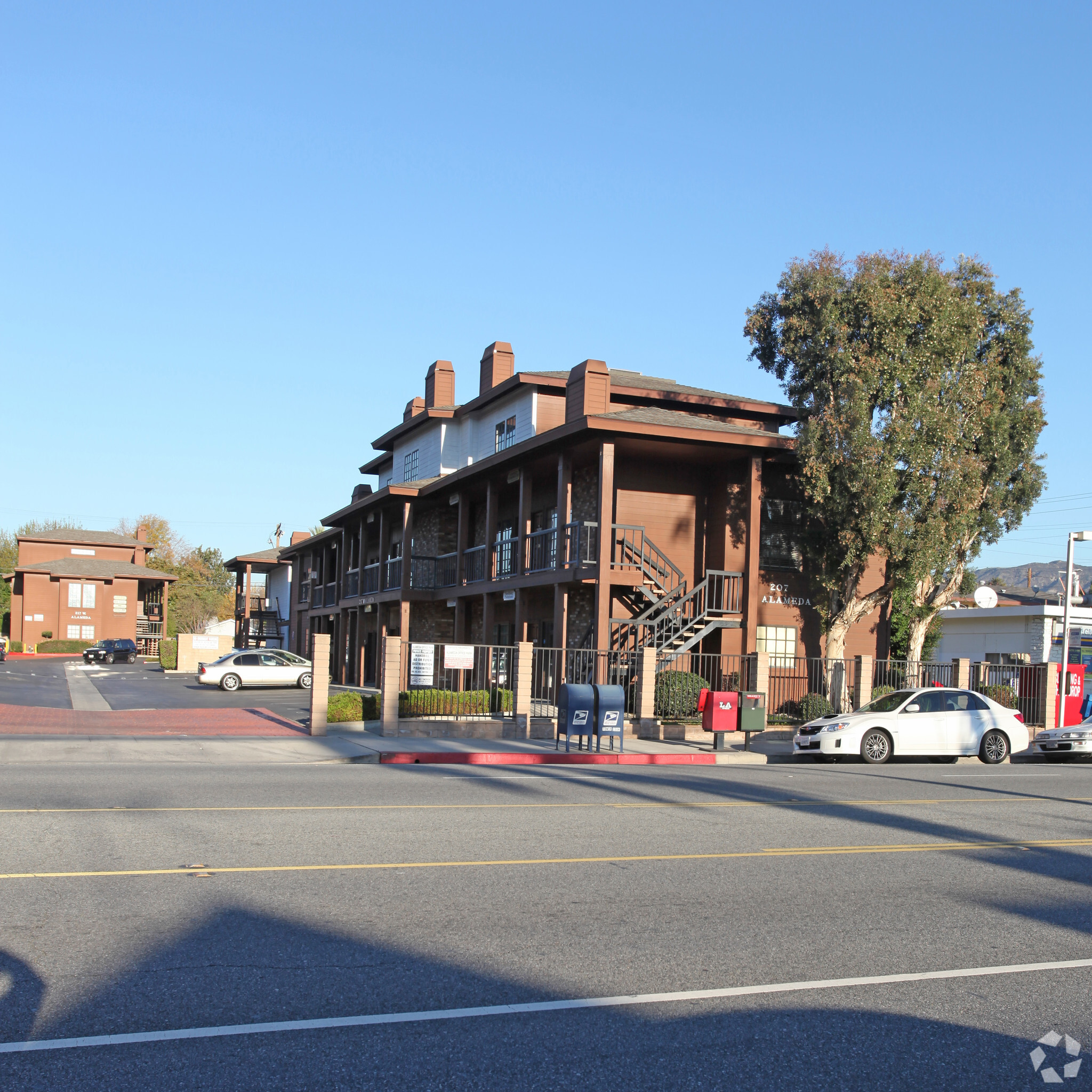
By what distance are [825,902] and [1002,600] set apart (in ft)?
171

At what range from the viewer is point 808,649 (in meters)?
28.8

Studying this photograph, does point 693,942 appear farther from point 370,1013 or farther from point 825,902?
point 370,1013

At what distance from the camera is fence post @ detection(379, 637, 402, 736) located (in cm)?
2147

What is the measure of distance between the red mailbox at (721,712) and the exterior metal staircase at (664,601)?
11.3 ft

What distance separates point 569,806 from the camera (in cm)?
1263

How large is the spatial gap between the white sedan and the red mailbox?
130 cm

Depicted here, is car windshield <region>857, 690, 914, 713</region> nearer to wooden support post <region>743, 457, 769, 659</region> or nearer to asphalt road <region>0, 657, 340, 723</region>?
wooden support post <region>743, 457, 769, 659</region>

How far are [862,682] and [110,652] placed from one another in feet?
159

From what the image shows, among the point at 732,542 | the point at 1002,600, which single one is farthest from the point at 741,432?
the point at 1002,600

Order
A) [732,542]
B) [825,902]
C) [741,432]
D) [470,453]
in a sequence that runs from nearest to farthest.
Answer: [825,902], [741,432], [732,542], [470,453]

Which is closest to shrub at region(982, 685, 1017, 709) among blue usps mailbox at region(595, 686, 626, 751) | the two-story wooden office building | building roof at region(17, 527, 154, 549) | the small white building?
the two-story wooden office building

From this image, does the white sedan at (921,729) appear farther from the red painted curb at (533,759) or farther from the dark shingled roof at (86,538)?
the dark shingled roof at (86,538)

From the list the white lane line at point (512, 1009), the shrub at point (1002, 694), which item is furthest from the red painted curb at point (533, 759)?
the white lane line at point (512, 1009)

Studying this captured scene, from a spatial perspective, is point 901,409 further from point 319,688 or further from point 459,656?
point 319,688
